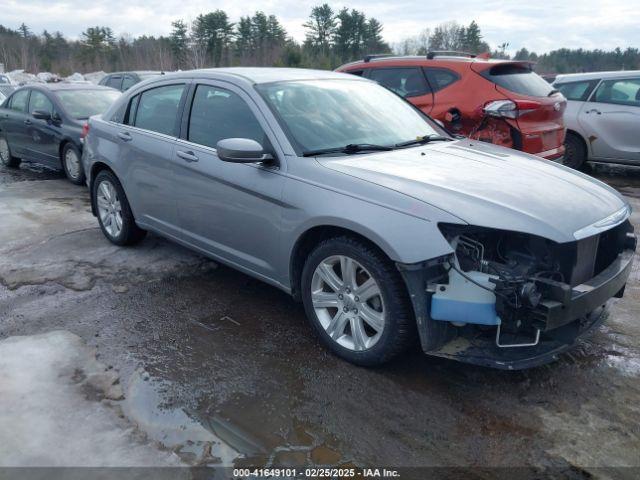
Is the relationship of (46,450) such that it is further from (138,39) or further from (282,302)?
(138,39)

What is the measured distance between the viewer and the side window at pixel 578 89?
8883mm

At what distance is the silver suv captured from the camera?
294 centimetres

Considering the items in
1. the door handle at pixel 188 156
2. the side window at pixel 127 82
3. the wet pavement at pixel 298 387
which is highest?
the side window at pixel 127 82

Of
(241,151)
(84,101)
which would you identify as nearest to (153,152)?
(241,151)

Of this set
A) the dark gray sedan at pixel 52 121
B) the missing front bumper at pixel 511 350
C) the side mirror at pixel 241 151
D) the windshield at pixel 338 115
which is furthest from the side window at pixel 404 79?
the missing front bumper at pixel 511 350

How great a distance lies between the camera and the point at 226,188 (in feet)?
13.1

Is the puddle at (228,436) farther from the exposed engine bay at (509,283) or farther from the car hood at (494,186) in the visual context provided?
the car hood at (494,186)

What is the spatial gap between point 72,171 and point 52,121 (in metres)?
0.82

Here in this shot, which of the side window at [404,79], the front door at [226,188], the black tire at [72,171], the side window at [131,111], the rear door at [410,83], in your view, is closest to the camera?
the front door at [226,188]

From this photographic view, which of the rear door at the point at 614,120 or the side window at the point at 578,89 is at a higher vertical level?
the side window at the point at 578,89

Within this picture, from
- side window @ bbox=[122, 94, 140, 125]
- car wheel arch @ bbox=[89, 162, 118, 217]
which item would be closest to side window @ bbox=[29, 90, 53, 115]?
car wheel arch @ bbox=[89, 162, 118, 217]

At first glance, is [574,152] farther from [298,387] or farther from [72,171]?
[72,171]

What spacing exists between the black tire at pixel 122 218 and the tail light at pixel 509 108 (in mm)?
3741

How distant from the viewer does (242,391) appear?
10.4ft
